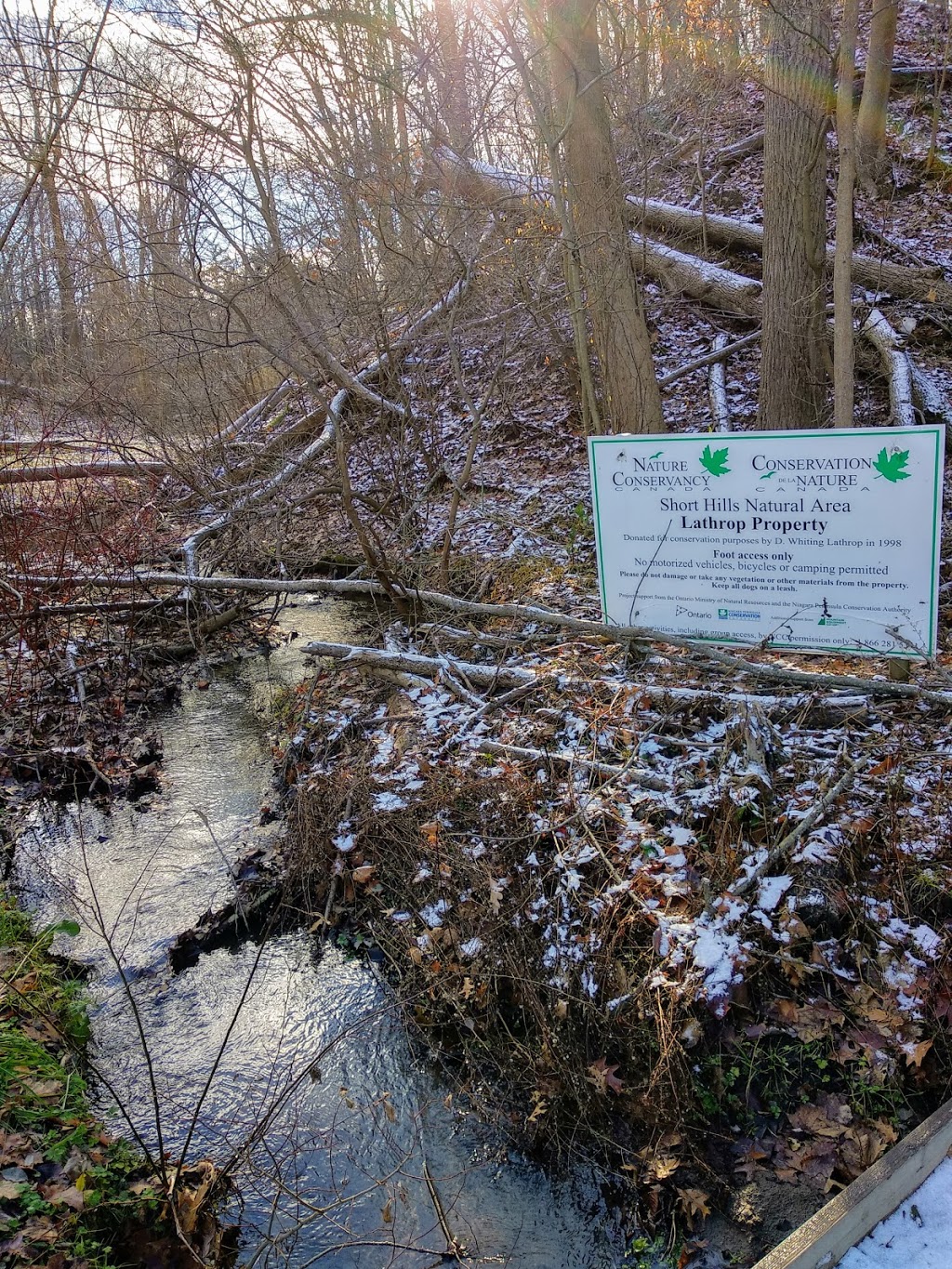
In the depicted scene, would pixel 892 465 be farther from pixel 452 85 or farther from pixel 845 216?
pixel 452 85

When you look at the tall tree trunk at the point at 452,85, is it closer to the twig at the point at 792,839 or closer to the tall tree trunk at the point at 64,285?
the tall tree trunk at the point at 64,285

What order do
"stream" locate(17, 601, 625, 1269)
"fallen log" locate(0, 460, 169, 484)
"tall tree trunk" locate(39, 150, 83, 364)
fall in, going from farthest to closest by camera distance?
1. "tall tree trunk" locate(39, 150, 83, 364)
2. "fallen log" locate(0, 460, 169, 484)
3. "stream" locate(17, 601, 625, 1269)

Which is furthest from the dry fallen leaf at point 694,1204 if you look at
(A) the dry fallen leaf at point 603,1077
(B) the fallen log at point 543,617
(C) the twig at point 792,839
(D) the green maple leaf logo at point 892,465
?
(D) the green maple leaf logo at point 892,465

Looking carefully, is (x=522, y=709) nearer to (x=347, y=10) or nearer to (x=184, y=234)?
(x=184, y=234)

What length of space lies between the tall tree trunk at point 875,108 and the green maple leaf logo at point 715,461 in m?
8.22

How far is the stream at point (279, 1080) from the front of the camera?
10.4 ft

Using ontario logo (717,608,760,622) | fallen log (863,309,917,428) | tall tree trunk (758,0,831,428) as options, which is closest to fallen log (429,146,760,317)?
fallen log (863,309,917,428)

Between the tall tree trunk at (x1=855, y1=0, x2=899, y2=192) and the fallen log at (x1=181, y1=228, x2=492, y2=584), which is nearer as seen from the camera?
the fallen log at (x1=181, y1=228, x2=492, y2=584)

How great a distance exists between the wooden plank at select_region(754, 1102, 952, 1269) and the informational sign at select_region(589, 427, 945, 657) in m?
2.52

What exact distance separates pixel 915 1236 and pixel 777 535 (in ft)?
10.6

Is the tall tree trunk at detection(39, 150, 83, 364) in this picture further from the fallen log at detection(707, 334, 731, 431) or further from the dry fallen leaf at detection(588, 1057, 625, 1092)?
the dry fallen leaf at detection(588, 1057, 625, 1092)

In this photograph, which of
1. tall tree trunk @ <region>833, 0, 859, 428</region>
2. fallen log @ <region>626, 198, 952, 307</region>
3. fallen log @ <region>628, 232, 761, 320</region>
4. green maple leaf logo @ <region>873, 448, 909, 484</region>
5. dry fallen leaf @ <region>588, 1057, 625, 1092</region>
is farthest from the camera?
fallen log @ <region>628, 232, 761, 320</region>

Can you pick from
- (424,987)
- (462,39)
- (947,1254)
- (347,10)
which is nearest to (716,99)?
(462,39)

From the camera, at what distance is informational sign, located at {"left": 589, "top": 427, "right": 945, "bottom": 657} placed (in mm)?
4297
